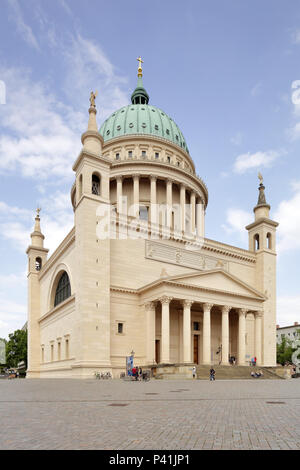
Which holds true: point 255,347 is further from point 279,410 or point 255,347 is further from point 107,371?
point 279,410

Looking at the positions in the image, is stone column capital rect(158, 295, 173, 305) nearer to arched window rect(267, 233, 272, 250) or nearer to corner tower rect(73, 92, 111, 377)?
corner tower rect(73, 92, 111, 377)

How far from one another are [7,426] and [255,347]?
148 feet

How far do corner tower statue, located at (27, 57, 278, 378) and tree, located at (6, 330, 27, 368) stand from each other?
61.9ft

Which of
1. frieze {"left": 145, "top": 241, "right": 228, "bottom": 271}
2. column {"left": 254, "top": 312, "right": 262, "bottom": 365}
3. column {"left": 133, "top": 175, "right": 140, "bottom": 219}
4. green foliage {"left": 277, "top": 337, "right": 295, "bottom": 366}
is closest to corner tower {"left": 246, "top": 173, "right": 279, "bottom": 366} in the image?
column {"left": 254, "top": 312, "right": 262, "bottom": 365}

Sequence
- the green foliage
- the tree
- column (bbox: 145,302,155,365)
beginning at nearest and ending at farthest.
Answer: column (bbox: 145,302,155,365)
the tree
the green foliage

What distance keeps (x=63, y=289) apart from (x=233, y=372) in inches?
906

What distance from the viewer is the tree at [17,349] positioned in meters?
77.6

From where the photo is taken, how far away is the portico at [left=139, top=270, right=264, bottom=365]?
137 ft

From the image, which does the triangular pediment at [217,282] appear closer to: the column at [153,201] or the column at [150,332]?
the column at [150,332]

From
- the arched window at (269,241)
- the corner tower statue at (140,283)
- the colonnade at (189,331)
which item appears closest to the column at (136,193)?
the corner tower statue at (140,283)

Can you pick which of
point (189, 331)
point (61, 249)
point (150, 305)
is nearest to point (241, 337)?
point (189, 331)

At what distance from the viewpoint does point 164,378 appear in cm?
3569

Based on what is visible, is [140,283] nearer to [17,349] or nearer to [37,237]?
[37,237]
